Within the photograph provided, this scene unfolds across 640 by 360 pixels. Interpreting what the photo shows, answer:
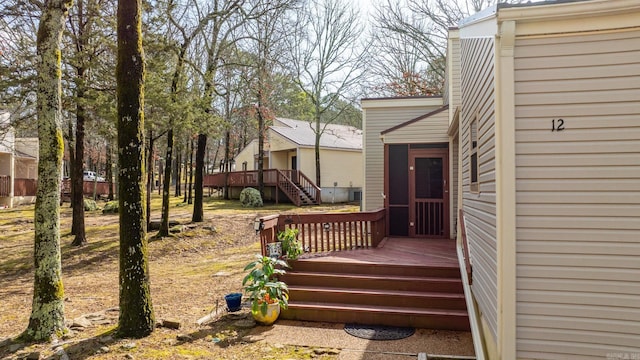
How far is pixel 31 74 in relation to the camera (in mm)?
8344

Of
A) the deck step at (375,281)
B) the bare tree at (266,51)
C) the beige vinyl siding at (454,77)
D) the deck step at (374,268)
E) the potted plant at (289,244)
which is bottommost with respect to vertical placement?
the deck step at (375,281)

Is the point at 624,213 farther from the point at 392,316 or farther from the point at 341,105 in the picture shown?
the point at 341,105

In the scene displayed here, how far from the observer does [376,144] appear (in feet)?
36.8

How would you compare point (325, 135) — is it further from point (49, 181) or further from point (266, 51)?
point (49, 181)

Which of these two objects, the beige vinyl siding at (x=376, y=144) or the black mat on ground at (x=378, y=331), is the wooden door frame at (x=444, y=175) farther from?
the black mat on ground at (x=378, y=331)

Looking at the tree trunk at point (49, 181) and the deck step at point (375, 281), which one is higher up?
the tree trunk at point (49, 181)

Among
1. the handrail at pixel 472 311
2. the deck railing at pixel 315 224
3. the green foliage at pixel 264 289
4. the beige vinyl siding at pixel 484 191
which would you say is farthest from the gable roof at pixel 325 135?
the beige vinyl siding at pixel 484 191

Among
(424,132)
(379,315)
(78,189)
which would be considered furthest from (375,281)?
(78,189)

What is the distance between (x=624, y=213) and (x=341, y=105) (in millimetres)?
23747

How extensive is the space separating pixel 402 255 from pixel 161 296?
4.42 m

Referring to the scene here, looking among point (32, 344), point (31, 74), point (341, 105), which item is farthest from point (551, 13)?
point (341, 105)

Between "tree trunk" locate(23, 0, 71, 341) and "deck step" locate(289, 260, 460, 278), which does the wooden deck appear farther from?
"tree trunk" locate(23, 0, 71, 341)

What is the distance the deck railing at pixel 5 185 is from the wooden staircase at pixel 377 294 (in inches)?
819

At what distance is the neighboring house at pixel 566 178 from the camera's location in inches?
117
